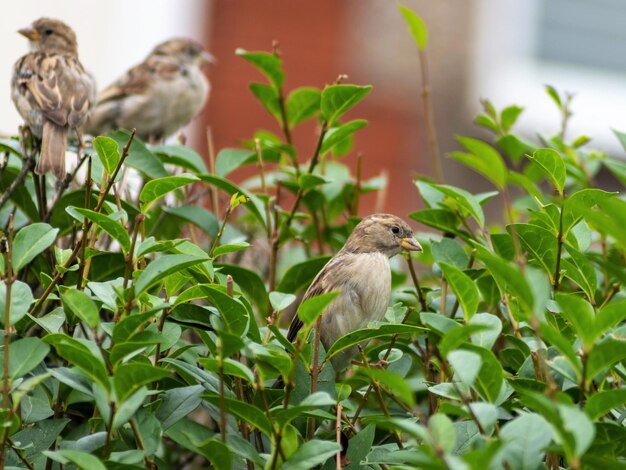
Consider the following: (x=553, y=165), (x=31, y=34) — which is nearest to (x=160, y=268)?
(x=553, y=165)

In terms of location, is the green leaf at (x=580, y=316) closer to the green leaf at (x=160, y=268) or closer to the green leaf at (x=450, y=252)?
the green leaf at (x=160, y=268)

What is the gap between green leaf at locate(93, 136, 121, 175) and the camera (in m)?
1.63

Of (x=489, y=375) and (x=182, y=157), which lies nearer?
(x=489, y=375)

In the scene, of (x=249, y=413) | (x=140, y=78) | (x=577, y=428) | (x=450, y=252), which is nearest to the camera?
(x=577, y=428)

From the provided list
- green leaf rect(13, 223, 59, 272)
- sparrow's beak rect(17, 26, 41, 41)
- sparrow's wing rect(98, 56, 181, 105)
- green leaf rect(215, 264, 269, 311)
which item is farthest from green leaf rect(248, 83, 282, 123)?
sparrow's wing rect(98, 56, 181, 105)

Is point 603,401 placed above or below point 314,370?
above

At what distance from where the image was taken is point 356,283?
7.72 ft

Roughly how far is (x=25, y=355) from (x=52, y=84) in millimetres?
1894

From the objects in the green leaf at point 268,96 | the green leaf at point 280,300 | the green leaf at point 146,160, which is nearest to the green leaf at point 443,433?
the green leaf at point 280,300

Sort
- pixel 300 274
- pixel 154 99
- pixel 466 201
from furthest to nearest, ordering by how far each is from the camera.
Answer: pixel 154 99
pixel 300 274
pixel 466 201

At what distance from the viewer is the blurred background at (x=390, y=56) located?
7.39m

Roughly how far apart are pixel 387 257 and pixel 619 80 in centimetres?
706

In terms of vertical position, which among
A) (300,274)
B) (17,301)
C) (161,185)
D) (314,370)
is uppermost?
(161,185)

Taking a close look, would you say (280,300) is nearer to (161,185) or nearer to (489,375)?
(161,185)
